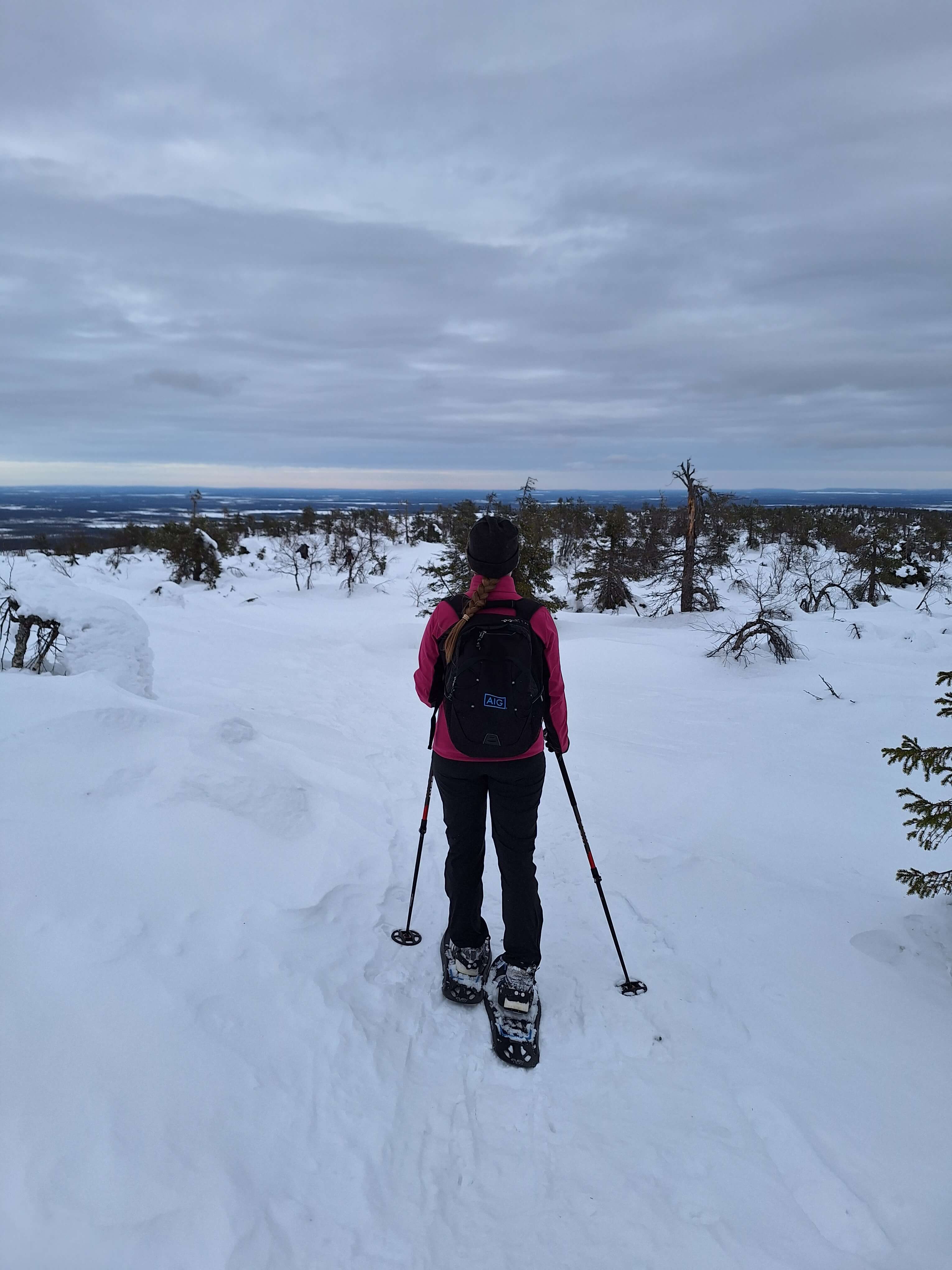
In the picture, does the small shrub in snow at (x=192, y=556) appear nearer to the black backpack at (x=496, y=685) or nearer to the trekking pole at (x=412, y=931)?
the trekking pole at (x=412, y=931)

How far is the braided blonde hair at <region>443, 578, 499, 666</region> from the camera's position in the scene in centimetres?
283

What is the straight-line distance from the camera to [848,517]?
47.4 m

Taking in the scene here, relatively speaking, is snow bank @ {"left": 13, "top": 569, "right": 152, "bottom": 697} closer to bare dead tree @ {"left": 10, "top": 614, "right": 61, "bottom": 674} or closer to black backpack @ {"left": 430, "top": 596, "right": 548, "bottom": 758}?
bare dead tree @ {"left": 10, "top": 614, "right": 61, "bottom": 674}

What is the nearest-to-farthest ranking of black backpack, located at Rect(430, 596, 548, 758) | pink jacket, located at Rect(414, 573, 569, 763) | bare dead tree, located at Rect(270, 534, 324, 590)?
1. black backpack, located at Rect(430, 596, 548, 758)
2. pink jacket, located at Rect(414, 573, 569, 763)
3. bare dead tree, located at Rect(270, 534, 324, 590)

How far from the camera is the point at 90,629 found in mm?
6535

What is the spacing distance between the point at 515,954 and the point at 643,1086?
0.78 m

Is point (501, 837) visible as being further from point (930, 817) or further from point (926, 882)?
point (926, 882)

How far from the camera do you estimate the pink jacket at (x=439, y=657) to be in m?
2.94

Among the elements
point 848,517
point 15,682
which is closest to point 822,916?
point 15,682

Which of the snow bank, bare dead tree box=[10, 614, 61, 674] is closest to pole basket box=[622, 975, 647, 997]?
the snow bank

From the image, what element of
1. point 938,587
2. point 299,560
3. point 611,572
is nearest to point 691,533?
point 611,572

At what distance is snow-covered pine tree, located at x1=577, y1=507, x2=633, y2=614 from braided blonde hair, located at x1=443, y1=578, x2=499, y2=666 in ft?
61.8

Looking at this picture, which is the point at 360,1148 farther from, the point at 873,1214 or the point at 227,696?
the point at 227,696

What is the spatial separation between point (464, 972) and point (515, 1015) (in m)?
0.35
